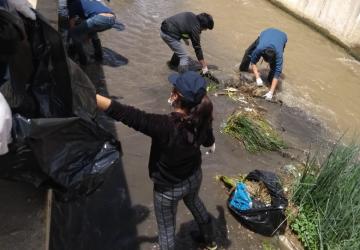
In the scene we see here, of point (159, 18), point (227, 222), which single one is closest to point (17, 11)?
point (227, 222)

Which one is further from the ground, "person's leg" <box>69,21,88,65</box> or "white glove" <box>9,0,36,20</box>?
"white glove" <box>9,0,36,20</box>

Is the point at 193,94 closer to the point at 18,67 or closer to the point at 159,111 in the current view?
the point at 18,67

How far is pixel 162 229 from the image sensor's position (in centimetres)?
342

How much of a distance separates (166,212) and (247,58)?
5.24 m

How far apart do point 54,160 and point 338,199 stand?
113 inches

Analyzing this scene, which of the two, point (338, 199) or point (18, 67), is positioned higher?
point (18, 67)

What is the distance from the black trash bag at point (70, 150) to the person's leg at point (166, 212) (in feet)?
2.37

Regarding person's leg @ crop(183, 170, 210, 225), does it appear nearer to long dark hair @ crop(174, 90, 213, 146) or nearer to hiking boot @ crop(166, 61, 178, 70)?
long dark hair @ crop(174, 90, 213, 146)

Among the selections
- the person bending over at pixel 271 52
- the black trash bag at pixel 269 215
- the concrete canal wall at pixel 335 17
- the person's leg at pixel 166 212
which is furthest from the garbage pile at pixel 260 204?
the concrete canal wall at pixel 335 17

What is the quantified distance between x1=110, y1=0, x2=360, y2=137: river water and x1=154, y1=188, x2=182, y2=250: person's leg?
390cm

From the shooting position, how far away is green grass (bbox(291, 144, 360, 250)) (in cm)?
402

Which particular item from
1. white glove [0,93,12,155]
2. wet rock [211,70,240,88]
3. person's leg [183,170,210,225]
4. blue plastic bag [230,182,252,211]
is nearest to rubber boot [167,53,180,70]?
wet rock [211,70,240,88]

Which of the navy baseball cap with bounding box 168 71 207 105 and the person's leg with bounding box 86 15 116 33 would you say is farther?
Result: the person's leg with bounding box 86 15 116 33

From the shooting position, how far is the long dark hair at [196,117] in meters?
2.92
